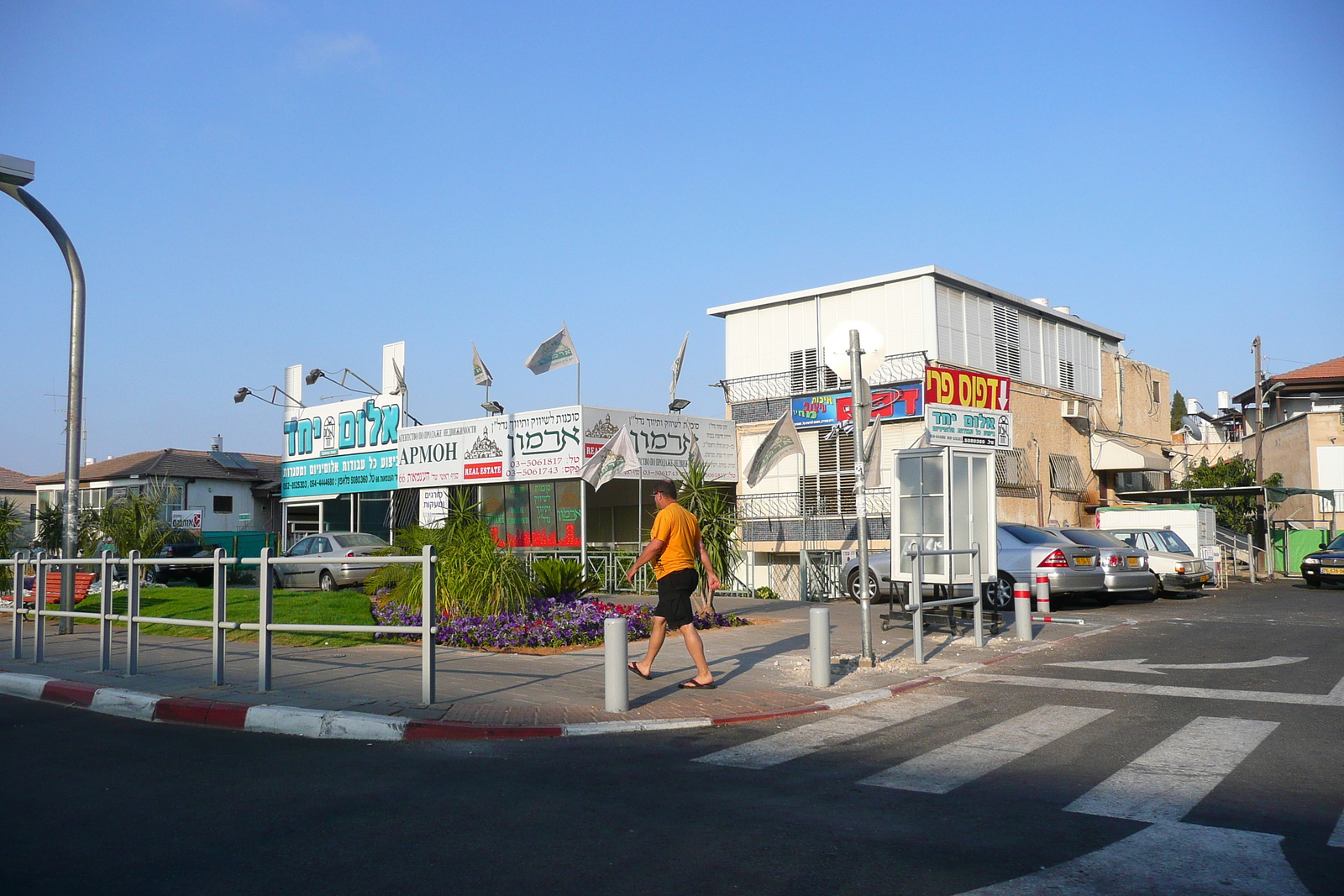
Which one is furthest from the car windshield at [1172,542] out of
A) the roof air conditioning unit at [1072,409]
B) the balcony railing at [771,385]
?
the roof air conditioning unit at [1072,409]

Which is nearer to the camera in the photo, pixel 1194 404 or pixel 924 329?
pixel 924 329

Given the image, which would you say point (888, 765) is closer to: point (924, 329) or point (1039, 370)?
point (924, 329)

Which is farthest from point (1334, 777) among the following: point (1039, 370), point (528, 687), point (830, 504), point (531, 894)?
point (1039, 370)

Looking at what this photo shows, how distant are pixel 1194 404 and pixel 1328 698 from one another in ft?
265

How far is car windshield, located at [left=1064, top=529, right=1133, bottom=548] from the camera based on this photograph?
18.6m

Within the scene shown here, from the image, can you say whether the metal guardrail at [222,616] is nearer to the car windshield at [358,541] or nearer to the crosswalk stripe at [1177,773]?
the crosswalk stripe at [1177,773]

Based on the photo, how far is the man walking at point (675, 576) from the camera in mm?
8875

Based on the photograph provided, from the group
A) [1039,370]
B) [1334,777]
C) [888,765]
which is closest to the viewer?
[1334,777]

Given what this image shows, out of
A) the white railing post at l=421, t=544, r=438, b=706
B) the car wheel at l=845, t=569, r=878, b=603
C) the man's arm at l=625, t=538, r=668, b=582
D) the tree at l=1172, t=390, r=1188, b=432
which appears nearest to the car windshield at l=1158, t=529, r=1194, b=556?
the car wheel at l=845, t=569, r=878, b=603

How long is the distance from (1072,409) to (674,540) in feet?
75.4

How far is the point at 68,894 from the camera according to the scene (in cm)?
401

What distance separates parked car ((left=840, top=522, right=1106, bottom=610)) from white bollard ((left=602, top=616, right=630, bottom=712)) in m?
9.49

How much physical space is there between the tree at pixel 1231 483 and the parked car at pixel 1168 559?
13344 millimetres

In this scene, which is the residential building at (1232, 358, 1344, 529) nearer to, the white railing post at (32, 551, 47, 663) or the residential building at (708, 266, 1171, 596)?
the residential building at (708, 266, 1171, 596)
